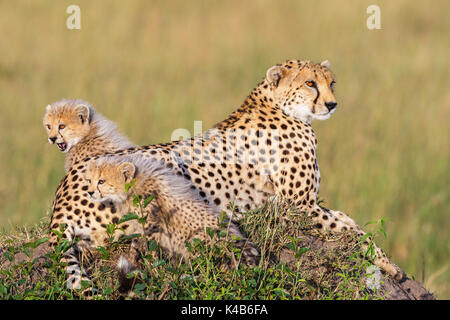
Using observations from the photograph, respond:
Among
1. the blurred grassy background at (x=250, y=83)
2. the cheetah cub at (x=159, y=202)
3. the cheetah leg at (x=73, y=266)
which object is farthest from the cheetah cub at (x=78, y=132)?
the blurred grassy background at (x=250, y=83)

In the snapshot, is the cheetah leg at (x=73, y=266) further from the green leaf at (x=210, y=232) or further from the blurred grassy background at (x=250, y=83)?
the blurred grassy background at (x=250, y=83)

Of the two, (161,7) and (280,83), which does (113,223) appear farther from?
(161,7)

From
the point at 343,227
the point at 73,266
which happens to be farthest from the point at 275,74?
the point at 73,266

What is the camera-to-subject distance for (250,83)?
11.7m

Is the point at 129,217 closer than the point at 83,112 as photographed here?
Result: Yes

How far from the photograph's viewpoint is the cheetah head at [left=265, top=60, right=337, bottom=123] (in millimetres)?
5129

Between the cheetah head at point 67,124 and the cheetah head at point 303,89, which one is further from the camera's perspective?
the cheetah head at point 67,124

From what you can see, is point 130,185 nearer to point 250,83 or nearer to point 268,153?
point 268,153

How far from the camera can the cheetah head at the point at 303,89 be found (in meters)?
5.13

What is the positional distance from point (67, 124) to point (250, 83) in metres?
6.29

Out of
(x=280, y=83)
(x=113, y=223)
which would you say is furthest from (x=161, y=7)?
(x=113, y=223)

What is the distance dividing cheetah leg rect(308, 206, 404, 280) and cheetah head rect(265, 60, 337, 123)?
0.62 metres

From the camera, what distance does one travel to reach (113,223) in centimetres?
433

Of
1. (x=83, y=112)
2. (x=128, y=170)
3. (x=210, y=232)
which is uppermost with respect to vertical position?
(x=83, y=112)
